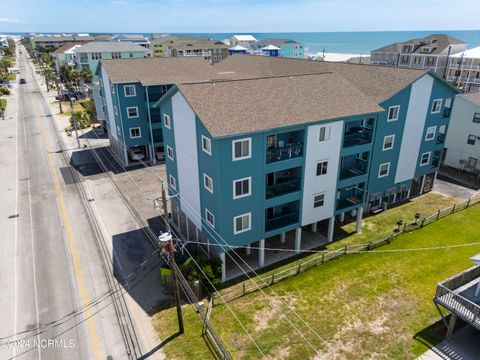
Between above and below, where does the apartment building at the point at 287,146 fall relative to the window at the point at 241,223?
above

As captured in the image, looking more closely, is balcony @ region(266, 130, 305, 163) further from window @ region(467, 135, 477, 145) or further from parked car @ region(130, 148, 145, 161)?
window @ region(467, 135, 477, 145)

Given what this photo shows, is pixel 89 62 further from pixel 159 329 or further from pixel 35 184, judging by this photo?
pixel 159 329

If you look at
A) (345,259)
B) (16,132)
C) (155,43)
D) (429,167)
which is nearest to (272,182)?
(345,259)

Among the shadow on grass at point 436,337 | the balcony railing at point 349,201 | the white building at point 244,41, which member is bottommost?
the shadow on grass at point 436,337

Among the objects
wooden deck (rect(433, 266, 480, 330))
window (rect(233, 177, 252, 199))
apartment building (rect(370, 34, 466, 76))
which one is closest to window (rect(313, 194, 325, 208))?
window (rect(233, 177, 252, 199))

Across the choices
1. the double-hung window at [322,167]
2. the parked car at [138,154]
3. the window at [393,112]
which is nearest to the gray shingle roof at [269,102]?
the double-hung window at [322,167]

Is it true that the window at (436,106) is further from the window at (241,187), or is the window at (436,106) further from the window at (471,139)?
the window at (241,187)
